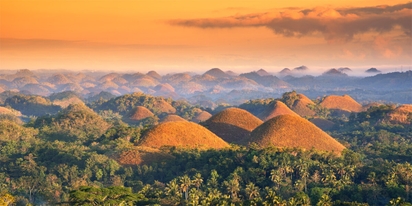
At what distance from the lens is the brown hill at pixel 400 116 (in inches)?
4473

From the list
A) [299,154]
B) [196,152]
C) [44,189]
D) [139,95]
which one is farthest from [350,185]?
[139,95]

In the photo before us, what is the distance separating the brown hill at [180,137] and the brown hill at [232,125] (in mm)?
7491

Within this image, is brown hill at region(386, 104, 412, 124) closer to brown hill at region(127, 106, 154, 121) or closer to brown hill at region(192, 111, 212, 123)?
brown hill at region(192, 111, 212, 123)

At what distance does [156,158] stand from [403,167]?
2837 cm

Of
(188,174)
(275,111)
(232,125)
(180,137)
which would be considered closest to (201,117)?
(275,111)

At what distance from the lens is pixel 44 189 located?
172 ft

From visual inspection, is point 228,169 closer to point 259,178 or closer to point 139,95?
point 259,178

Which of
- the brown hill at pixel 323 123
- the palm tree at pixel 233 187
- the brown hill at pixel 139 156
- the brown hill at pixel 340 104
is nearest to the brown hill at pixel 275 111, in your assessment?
the brown hill at pixel 323 123

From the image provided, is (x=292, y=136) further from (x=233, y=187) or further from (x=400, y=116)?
(x=400, y=116)

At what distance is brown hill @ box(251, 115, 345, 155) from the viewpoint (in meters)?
74.8

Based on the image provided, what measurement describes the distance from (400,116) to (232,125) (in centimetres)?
4295

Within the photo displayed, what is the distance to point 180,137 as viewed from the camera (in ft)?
257

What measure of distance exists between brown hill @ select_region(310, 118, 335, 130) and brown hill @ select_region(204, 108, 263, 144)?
1291 inches

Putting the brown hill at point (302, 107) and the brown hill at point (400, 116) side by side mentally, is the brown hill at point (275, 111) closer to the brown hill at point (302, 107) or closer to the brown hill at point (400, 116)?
the brown hill at point (302, 107)
